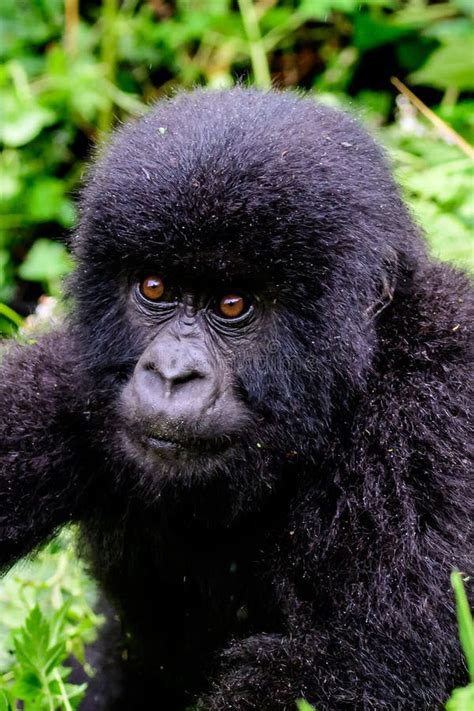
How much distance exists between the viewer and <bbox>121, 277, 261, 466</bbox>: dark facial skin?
2988mm

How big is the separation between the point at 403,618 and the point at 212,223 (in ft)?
3.86

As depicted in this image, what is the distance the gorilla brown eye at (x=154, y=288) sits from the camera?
3.22 m

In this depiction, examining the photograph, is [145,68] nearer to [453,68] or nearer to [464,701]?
[453,68]

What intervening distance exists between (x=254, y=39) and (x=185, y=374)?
4.25 m

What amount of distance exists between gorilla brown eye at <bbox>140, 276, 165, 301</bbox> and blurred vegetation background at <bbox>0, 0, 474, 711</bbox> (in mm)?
2480

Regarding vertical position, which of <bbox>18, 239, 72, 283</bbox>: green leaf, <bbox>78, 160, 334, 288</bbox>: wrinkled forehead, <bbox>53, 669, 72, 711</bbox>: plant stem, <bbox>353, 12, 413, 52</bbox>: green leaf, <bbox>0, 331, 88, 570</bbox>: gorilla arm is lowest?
<bbox>53, 669, 72, 711</bbox>: plant stem

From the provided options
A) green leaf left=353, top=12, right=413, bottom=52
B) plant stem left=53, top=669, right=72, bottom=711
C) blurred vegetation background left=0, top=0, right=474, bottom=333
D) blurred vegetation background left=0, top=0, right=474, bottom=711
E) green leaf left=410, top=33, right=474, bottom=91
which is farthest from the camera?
green leaf left=353, top=12, right=413, bottom=52

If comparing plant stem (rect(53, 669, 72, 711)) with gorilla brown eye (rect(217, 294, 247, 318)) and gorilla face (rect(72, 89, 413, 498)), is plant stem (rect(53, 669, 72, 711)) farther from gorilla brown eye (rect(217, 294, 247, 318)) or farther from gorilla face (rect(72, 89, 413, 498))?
gorilla brown eye (rect(217, 294, 247, 318))

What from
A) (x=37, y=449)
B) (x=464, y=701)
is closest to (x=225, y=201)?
(x=37, y=449)

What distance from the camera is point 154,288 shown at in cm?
322

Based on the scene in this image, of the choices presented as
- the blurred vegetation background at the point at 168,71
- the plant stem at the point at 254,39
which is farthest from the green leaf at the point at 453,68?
the plant stem at the point at 254,39

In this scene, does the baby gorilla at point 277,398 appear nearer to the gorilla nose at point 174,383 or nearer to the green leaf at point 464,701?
the gorilla nose at point 174,383

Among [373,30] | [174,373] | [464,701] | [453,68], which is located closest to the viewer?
[464,701]

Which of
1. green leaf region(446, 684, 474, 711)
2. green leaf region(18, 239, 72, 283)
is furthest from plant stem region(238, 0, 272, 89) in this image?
green leaf region(446, 684, 474, 711)
